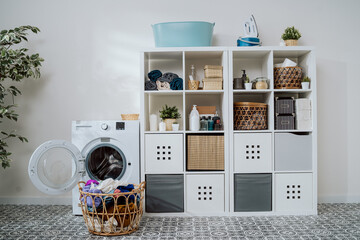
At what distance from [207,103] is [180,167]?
2.66 feet

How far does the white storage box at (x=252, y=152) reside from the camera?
10.2ft

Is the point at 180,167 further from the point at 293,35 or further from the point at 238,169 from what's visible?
the point at 293,35

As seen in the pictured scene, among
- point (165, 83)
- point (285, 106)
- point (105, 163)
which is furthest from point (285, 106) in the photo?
point (105, 163)

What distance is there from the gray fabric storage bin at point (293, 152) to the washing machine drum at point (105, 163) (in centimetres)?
149

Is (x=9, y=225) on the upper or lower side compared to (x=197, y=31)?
lower

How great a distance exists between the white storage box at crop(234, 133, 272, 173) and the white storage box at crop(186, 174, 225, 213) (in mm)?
272

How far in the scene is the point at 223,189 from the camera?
122 inches

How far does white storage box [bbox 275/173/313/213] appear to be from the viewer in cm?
311

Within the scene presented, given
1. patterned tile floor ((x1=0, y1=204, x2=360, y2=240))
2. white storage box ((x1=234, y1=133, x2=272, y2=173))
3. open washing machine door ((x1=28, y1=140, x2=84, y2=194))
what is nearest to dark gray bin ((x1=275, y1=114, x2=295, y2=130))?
white storage box ((x1=234, y1=133, x2=272, y2=173))

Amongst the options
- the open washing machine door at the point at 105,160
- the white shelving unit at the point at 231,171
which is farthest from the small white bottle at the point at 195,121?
the open washing machine door at the point at 105,160

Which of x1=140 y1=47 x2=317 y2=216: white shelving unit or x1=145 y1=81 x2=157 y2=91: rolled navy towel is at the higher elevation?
x1=145 y1=81 x2=157 y2=91: rolled navy towel

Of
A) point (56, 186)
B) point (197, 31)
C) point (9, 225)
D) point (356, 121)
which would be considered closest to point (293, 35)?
point (197, 31)

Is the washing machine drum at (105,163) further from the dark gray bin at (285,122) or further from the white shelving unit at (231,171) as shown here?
the dark gray bin at (285,122)

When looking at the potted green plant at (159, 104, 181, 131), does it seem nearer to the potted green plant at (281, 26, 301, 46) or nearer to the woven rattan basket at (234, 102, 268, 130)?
the woven rattan basket at (234, 102, 268, 130)
